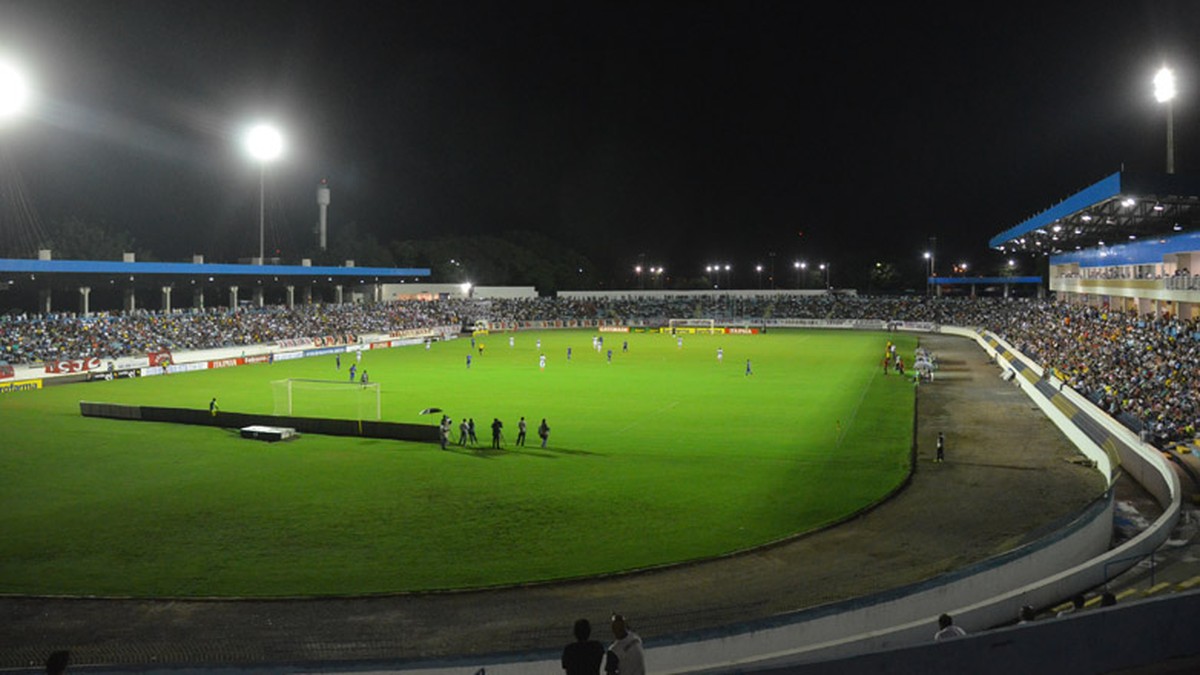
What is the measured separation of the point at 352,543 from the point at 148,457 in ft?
42.9

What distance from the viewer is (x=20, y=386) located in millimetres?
45469

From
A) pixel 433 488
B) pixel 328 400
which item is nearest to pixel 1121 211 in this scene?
pixel 433 488

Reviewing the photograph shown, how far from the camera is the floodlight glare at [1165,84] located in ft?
103

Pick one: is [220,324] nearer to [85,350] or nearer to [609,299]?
[85,350]

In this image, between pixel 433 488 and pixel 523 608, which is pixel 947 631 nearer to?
pixel 523 608

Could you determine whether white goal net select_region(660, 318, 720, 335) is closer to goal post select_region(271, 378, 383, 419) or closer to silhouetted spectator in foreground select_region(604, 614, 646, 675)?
goal post select_region(271, 378, 383, 419)

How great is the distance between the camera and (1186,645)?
980cm

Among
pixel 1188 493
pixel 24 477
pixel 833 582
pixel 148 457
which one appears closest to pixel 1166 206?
pixel 1188 493

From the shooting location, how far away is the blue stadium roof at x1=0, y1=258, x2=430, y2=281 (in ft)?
174

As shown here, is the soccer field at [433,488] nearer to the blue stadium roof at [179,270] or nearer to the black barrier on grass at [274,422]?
the black barrier on grass at [274,422]

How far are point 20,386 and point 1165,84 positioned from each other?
177 ft

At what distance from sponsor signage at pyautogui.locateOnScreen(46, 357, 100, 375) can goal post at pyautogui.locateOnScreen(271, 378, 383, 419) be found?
1254 cm

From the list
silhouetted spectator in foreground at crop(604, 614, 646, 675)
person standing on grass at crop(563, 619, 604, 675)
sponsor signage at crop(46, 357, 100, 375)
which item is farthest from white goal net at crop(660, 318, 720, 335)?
person standing on grass at crop(563, 619, 604, 675)

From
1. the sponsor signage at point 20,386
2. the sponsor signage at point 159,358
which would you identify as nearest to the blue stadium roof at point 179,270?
the sponsor signage at point 159,358
